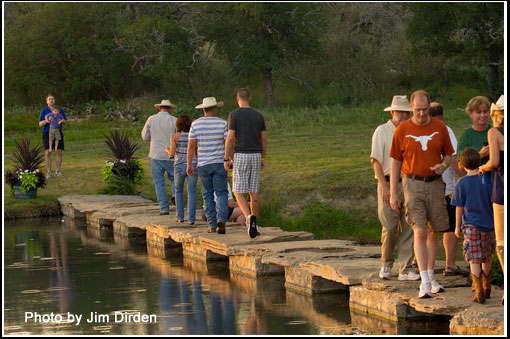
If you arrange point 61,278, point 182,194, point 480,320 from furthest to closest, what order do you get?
1. point 182,194
2. point 61,278
3. point 480,320

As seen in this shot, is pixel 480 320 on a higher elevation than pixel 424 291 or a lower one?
lower

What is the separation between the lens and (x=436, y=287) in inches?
338

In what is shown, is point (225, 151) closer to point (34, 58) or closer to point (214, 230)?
point (214, 230)

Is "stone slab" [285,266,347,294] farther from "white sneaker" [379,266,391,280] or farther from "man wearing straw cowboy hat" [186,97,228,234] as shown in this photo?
"man wearing straw cowboy hat" [186,97,228,234]

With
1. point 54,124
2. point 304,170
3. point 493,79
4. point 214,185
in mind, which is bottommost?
point 214,185

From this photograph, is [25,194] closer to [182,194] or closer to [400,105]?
[182,194]

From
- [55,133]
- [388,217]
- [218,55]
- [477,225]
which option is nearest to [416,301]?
[477,225]

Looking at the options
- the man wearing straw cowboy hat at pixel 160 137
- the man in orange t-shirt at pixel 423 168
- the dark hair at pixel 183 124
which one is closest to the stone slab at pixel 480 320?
the man in orange t-shirt at pixel 423 168

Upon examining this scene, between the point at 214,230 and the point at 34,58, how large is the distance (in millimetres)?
38087

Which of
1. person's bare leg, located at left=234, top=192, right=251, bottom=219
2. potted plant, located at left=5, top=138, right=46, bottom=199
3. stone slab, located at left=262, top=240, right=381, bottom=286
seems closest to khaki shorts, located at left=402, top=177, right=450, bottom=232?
stone slab, located at left=262, top=240, right=381, bottom=286

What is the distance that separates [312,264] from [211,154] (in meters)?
3.19

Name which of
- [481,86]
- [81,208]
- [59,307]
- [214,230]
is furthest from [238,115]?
[481,86]

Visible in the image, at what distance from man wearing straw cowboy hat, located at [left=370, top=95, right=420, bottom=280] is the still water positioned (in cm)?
65

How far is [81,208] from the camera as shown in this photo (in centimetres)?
1900
